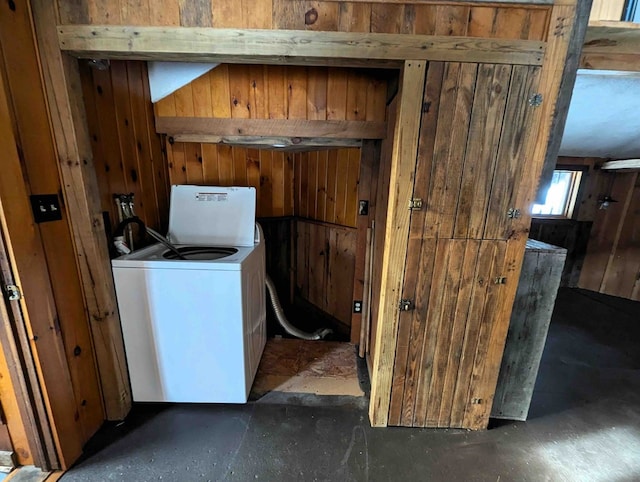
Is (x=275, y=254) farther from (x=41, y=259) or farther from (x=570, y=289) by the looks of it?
(x=570, y=289)

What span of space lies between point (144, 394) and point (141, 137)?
1.54 meters

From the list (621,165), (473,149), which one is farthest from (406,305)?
(621,165)

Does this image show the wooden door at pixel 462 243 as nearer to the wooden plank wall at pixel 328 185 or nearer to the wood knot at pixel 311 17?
the wood knot at pixel 311 17

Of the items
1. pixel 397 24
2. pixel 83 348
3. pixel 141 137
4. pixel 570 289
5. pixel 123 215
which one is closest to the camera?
pixel 397 24

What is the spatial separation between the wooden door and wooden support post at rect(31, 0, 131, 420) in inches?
59.7

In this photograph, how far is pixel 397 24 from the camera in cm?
114

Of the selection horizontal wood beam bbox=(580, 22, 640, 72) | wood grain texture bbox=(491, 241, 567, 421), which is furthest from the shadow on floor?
horizontal wood beam bbox=(580, 22, 640, 72)

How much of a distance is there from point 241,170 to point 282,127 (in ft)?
2.92

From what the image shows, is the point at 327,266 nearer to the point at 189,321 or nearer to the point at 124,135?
→ the point at 189,321

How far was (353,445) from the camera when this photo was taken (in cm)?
148

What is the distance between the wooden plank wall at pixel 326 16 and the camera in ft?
3.69

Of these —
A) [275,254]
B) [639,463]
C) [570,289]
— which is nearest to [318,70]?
[275,254]

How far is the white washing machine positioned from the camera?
1.47 m

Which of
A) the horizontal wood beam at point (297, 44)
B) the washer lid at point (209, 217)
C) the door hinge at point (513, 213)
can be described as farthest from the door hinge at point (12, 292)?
the door hinge at point (513, 213)
